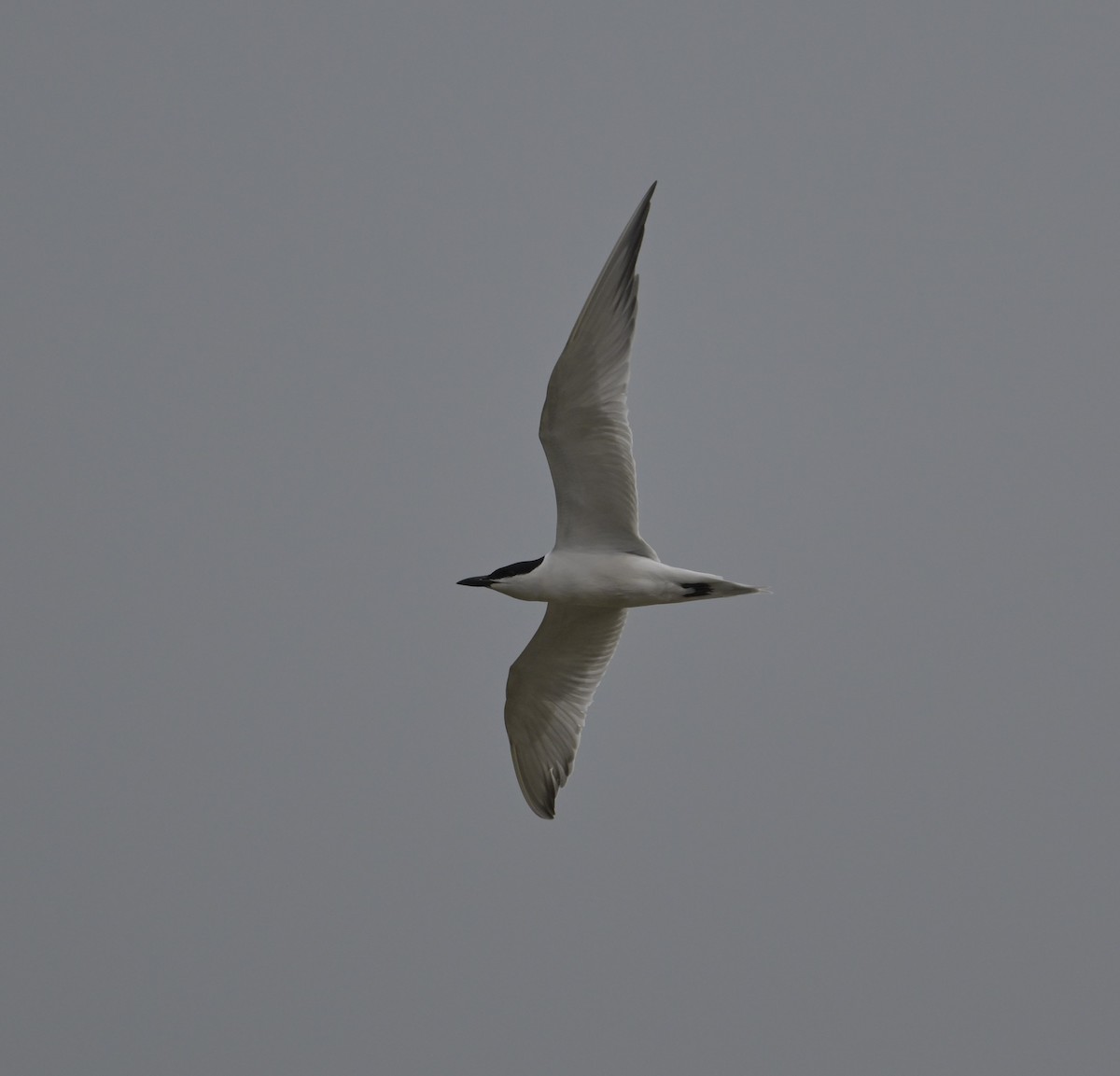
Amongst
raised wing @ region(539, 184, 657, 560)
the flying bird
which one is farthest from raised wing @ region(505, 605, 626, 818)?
raised wing @ region(539, 184, 657, 560)

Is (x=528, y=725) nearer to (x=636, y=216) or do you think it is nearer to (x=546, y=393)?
(x=546, y=393)

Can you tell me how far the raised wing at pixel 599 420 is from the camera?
11.5 meters

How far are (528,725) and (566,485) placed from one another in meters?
2.43

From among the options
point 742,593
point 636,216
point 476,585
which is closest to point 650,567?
point 742,593

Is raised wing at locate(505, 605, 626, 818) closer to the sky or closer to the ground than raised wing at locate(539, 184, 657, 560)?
closer to the ground

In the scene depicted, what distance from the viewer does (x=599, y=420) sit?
39.1 ft

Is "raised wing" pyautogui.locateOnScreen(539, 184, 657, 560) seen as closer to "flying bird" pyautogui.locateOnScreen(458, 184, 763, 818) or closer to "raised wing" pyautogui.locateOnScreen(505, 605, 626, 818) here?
"flying bird" pyautogui.locateOnScreen(458, 184, 763, 818)

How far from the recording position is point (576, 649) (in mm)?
13570

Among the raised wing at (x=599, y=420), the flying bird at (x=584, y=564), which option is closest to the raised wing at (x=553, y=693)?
the flying bird at (x=584, y=564)

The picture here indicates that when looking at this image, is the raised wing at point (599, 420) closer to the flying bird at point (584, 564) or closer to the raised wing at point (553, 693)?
the flying bird at point (584, 564)

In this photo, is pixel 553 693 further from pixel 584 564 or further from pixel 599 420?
pixel 599 420

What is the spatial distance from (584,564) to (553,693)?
1708mm

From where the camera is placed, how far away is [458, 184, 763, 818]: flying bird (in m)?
11.6

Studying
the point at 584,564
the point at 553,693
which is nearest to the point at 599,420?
the point at 584,564
